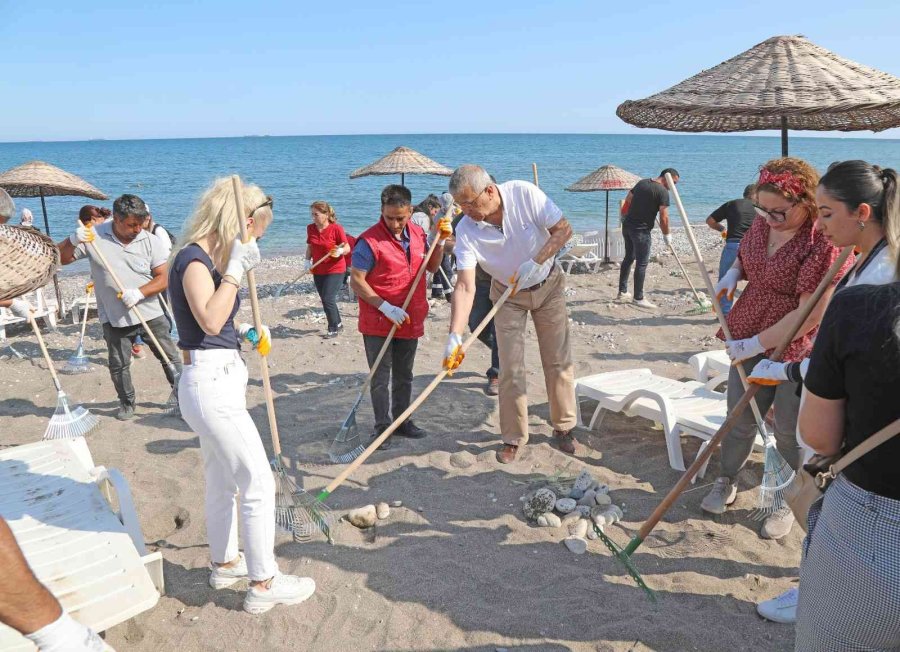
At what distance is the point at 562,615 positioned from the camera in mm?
2895

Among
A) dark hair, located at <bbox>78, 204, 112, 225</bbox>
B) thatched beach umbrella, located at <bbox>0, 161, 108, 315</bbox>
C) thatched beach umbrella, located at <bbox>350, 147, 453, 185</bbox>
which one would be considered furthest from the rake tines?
thatched beach umbrella, located at <bbox>350, 147, 453, 185</bbox>

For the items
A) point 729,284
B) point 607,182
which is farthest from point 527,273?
point 607,182

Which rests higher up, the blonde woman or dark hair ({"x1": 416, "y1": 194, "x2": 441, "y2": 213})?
dark hair ({"x1": 416, "y1": 194, "x2": 441, "y2": 213})

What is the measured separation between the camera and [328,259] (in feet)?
26.4

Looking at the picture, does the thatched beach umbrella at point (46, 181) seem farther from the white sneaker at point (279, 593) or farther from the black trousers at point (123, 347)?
the white sneaker at point (279, 593)

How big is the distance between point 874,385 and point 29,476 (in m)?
3.69

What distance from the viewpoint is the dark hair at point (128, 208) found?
491 cm

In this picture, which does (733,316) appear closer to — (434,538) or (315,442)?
(434,538)

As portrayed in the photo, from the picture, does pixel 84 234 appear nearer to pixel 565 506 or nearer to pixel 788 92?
pixel 565 506

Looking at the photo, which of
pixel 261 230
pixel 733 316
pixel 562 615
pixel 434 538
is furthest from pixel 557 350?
pixel 261 230

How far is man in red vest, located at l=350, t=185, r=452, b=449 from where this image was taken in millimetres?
4484

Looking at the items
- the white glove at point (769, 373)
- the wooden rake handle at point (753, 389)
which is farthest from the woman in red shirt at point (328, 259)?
the white glove at point (769, 373)

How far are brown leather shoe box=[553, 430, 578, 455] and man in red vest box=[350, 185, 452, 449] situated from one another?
1.01 m

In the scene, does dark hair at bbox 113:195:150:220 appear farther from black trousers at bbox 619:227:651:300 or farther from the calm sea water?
black trousers at bbox 619:227:651:300
